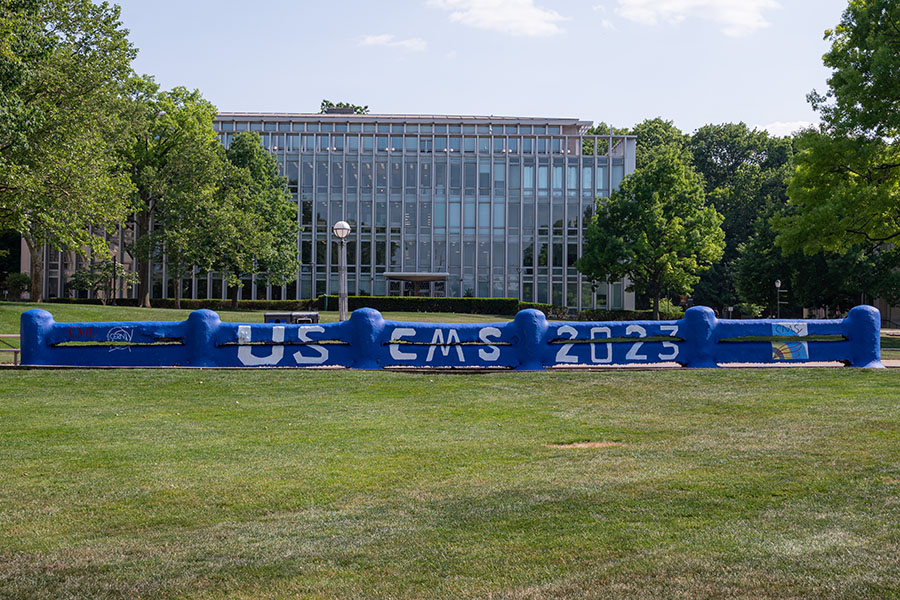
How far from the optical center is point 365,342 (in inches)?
749

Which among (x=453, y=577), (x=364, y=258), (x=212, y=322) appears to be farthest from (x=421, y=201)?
(x=453, y=577)

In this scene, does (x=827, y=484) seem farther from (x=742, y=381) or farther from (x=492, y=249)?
(x=492, y=249)

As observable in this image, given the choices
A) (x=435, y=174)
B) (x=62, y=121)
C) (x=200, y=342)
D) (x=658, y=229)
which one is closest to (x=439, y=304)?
(x=658, y=229)

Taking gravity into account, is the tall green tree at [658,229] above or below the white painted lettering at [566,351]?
above

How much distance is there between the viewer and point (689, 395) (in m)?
14.7

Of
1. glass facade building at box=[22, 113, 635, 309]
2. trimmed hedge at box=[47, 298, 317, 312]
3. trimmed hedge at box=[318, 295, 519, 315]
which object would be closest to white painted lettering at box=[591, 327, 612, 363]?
trimmed hedge at box=[318, 295, 519, 315]

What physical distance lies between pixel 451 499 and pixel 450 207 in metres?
63.2

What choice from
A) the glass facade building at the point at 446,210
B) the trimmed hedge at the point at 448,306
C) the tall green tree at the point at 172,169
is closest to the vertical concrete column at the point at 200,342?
the tall green tree at the point at 172,169

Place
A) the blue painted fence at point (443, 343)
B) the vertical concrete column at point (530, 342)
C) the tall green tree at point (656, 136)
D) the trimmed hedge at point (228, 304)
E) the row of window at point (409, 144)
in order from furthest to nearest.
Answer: the tall green tree at point (656, 136) → the row of window at point (409, 144) → the trimmed hedge at point (228, 304) → the blue painted fence at point (443, 343) → the vertical concrete column at point (530, 342)

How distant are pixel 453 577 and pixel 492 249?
214 feet

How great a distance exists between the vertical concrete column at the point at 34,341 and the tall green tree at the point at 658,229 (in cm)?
4016

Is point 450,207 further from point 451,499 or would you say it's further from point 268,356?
point 451,499

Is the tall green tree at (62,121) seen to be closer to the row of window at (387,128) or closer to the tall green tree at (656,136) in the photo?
the row of window at (387,128)

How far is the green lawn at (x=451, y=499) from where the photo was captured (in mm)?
4746
